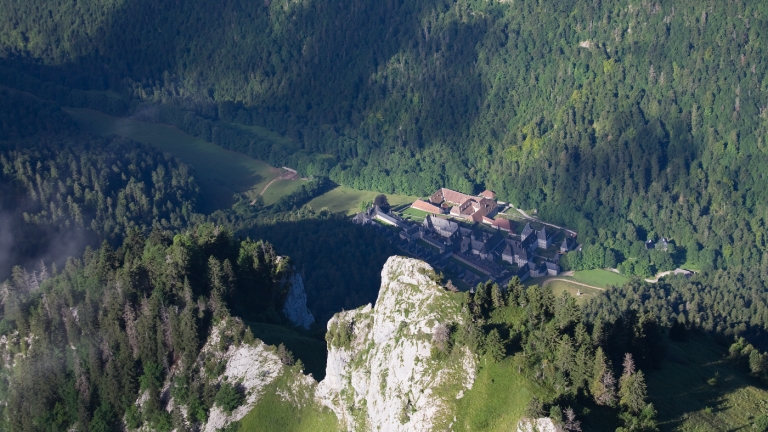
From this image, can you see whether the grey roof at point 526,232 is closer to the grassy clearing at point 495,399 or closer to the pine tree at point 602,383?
the grassy clearing at point 495,399

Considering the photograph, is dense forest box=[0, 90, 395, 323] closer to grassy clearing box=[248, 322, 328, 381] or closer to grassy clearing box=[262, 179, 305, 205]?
grassy clearing box=[262, 179, 305, 205]

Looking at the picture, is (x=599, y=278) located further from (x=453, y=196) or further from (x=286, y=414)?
(x=286, y=414)

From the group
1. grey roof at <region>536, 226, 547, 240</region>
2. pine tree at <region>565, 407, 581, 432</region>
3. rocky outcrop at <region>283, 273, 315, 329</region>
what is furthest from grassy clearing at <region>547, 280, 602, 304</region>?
pine tree at <region>565, 407, 581, 432</region>

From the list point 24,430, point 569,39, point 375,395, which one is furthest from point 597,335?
point 569,39

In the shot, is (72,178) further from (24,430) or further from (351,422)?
(351,422)

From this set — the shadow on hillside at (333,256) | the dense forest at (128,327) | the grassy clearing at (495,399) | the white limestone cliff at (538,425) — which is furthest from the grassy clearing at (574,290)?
the white limestone cliff at (538,425)
